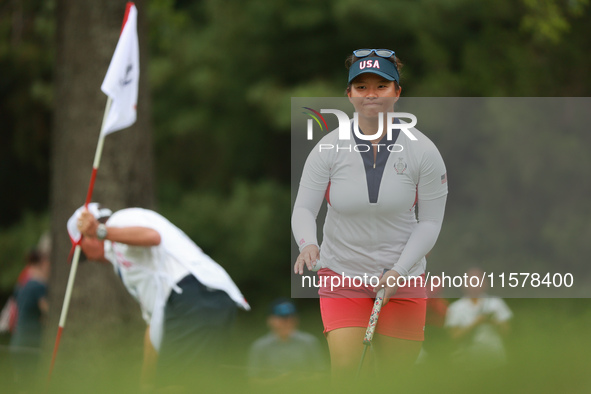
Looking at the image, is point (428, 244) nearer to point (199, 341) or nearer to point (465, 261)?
point (465, 261)

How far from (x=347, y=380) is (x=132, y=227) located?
1.67m

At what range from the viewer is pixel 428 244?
3797 mm

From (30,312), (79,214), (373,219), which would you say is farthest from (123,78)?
(30,312)

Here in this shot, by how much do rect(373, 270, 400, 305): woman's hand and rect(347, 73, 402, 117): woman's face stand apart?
67 cm

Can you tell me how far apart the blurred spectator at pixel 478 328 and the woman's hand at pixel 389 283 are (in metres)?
0.36

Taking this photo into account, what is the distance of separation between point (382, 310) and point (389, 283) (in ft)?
0.59

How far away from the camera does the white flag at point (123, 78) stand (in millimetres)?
5887

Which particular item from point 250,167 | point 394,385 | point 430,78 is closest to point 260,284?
point 250,167

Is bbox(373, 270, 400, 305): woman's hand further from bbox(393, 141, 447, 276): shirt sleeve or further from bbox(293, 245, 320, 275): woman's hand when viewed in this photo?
bbox(293, 245, 320, 275): woman's hand

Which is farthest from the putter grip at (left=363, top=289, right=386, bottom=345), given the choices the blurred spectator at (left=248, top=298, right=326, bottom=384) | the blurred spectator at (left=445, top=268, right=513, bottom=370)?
the blurred spectator at (left=248, top=298, right=326, bottom=384)

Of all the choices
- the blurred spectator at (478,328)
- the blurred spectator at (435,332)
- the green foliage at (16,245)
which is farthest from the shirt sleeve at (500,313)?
the green foliage at (16,245)

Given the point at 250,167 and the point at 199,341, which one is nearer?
the point at 199,341

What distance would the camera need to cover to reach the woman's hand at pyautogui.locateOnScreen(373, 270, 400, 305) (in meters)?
3.77

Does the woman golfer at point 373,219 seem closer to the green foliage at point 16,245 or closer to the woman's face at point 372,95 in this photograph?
the woman's face at point 372,95
